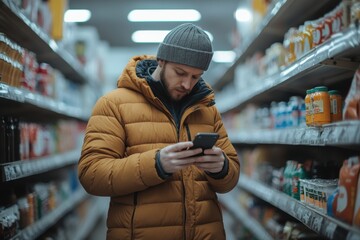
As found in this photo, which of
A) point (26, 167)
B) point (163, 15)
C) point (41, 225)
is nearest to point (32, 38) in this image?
point (26, 167)

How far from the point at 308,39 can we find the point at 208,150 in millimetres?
900

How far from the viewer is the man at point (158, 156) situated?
5.73 ft

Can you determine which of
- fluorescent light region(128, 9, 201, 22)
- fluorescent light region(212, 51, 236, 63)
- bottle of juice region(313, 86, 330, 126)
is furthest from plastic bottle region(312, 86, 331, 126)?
fluorescent light region(212, 51, 236, 63)

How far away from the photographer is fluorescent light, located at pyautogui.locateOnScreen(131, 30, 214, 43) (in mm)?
9377

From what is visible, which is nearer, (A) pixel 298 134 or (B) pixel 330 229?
(B) pixel 330 229

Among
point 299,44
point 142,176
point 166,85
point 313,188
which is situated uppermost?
point 299,44

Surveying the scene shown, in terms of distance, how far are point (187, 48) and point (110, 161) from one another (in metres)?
0.60

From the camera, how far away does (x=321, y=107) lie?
6.04 ft

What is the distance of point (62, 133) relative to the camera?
159 inches

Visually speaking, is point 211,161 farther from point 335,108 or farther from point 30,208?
point 30,208

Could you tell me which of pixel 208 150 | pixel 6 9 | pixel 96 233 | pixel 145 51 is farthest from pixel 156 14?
pixel 208 150

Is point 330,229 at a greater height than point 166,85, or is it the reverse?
point 166,85

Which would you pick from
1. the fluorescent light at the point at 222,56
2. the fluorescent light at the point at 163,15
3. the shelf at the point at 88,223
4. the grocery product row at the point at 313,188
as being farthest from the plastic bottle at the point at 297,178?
the fluorescent light at the point at 222,56

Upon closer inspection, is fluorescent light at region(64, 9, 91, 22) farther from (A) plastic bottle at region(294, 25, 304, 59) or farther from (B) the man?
(B) the man
